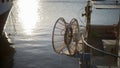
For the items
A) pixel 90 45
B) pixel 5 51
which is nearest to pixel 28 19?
pixel 5 51

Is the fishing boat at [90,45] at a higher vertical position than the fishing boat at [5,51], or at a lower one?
higher

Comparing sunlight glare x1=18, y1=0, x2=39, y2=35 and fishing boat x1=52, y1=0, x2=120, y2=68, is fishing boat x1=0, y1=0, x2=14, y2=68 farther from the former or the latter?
sunlight glare x1=18, y1=0, x2=39, y2=35

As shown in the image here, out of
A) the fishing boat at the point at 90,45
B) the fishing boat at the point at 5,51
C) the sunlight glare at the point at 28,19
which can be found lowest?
the sunlight glare at the point at 28,19

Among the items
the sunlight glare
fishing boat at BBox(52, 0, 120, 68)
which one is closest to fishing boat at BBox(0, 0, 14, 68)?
fishing boat at BBox(52, 0, 120, 68)

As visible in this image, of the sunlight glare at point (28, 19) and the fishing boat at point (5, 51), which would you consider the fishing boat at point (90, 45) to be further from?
the sunlight glare at point (28, 19)

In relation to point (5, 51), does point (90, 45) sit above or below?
above

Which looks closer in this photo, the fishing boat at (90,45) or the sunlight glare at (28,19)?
the fishing boat at (90,45)

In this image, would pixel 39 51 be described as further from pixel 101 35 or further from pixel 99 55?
pixel 99 55

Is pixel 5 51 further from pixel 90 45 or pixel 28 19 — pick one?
pixel 28 19

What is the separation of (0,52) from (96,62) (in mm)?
26513

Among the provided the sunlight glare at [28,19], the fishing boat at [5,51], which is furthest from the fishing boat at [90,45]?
the sunlight glare at [28,19]

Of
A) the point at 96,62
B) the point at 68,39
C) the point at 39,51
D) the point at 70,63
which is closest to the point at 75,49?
the point at 68,39

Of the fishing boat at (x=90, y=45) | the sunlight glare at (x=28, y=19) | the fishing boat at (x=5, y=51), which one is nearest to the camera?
the fishing boat at (x=90, y=45)

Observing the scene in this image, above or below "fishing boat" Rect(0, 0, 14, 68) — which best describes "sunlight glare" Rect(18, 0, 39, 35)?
below
